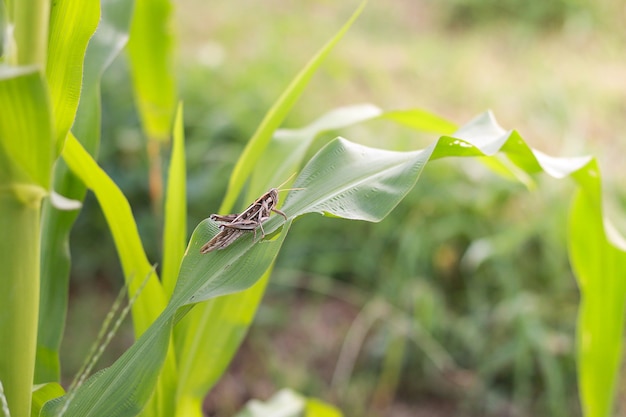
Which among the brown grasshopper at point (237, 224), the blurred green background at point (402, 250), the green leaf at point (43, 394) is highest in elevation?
the brown grasshopper at point (237, 224)

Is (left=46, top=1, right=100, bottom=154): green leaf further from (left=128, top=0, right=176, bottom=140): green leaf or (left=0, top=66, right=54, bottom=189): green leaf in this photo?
(left=128, top=0, right=176, bottom=140): green leaf

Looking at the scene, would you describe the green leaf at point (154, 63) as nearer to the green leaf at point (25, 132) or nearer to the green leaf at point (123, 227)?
the green leaf at point (123, 227)

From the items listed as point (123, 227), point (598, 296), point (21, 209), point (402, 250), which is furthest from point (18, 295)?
point (402, 250)

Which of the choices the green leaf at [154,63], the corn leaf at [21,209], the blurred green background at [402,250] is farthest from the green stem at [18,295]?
the blurred green background at [402,250]

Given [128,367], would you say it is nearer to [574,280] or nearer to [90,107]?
[90,107]

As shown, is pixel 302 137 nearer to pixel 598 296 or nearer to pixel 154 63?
pixel 598 296

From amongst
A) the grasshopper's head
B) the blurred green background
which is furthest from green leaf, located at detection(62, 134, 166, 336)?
the blurred green background

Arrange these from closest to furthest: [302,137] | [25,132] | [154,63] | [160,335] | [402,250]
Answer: [25,132]
[160,335]
[302,137]
[154,63]
[402,250]
